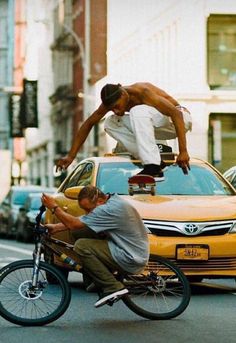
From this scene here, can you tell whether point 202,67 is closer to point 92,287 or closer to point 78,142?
point 78,142

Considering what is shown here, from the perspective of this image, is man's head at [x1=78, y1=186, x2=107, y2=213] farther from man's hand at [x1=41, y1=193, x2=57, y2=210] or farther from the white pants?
the white pants

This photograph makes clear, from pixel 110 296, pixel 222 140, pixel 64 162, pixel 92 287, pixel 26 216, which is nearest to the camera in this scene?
pixel 110 296

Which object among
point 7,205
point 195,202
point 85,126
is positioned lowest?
point 7,205

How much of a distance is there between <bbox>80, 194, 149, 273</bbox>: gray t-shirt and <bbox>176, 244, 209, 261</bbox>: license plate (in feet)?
7.58

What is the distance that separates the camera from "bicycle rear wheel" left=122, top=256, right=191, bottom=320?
10961mm

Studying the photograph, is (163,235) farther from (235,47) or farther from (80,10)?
(80,10)

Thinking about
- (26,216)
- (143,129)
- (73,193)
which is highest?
(143,129)

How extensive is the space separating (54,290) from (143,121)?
1.87 meters

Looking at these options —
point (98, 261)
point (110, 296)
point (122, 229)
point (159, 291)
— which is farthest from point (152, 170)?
point (110, 296)

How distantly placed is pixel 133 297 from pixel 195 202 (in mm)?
2967

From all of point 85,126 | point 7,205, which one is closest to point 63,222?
point 85,126

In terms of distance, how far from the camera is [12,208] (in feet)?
122

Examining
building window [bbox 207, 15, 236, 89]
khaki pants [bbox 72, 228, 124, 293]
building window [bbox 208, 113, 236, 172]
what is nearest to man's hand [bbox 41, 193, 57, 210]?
khaki pants [bbox 72, 228, 124, 293]

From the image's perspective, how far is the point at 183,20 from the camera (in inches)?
1887
